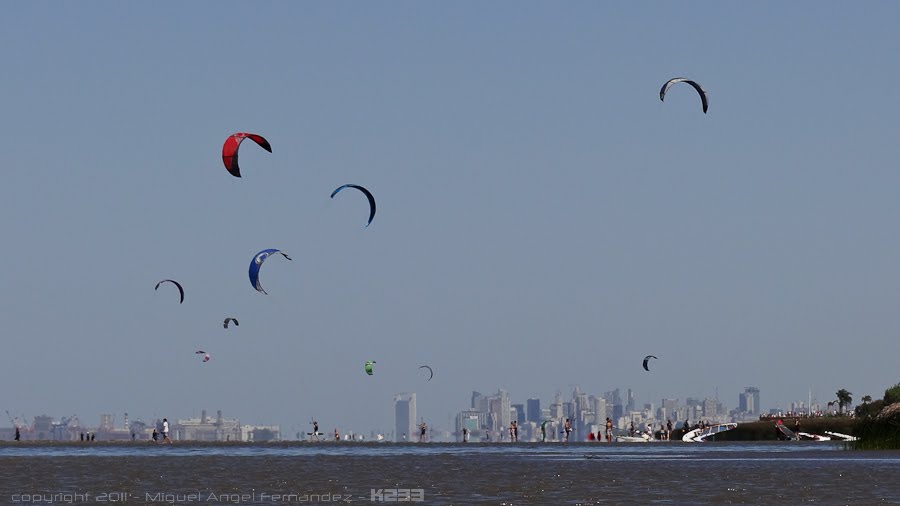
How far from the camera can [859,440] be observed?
190ft

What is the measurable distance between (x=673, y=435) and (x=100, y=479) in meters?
71.7

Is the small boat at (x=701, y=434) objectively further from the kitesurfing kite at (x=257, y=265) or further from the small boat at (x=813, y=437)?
the kitesurfing kite at (x=257, y=265)

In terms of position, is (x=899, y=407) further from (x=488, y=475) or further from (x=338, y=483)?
(x=338, y=483)

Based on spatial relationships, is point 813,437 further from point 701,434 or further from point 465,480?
point 465,480

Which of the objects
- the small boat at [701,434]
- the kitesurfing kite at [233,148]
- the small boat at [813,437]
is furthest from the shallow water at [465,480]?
the small boat at [813,437]

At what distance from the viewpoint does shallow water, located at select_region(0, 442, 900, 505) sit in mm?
31375

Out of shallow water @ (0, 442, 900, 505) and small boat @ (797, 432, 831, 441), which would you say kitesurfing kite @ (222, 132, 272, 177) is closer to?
shallow water @ (0, 442, 900, 505)

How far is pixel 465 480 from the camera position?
37.8m

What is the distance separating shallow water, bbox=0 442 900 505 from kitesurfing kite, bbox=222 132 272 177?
12.4 m

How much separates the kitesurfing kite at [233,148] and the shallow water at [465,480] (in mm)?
12424

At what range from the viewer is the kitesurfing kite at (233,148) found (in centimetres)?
6056

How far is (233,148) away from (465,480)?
27.7 meters

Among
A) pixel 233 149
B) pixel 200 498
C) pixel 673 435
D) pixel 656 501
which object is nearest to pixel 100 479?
pixel 200 498

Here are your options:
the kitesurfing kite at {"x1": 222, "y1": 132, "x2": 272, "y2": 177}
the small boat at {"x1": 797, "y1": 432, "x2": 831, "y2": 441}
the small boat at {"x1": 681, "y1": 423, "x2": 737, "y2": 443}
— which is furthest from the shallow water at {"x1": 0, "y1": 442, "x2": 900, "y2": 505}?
the small boat at {"x1": 797, "y1": 432, "x2": 831, "y2": 441}
